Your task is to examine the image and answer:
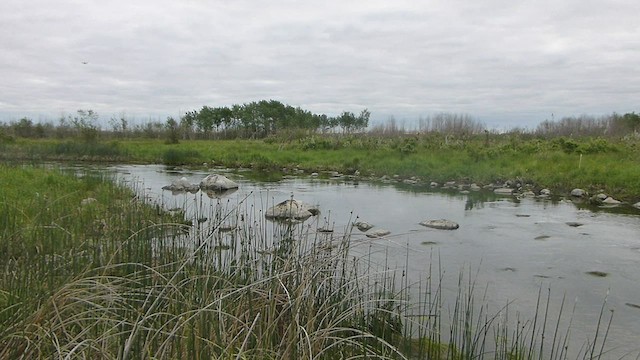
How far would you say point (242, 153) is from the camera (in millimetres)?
32281

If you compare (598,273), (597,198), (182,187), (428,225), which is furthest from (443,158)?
→ (598,273)

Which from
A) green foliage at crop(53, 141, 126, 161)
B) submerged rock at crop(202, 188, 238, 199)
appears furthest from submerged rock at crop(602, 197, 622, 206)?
green foliage at crop(53, 141, 126, 161)

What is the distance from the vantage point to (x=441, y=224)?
38.3ft

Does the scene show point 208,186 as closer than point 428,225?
No

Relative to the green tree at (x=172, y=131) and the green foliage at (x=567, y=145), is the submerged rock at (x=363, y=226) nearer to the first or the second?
the green foliage at (x=567, y=145)

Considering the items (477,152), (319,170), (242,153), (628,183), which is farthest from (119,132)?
(628,183)

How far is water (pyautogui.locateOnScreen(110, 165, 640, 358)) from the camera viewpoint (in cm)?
667

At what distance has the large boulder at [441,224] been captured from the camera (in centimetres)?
1155

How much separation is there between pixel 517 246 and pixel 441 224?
2.06 m

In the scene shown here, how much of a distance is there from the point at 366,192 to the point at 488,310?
38.6ft

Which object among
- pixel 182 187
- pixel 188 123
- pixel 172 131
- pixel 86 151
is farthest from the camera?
pixel 188 123

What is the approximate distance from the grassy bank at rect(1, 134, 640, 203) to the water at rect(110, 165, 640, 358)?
3395 millimetres

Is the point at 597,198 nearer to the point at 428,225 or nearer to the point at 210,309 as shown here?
Answer: the point at 428,225

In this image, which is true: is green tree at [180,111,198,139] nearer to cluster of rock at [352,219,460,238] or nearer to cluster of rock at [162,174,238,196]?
cluster of rock at [162,174,238,196]
